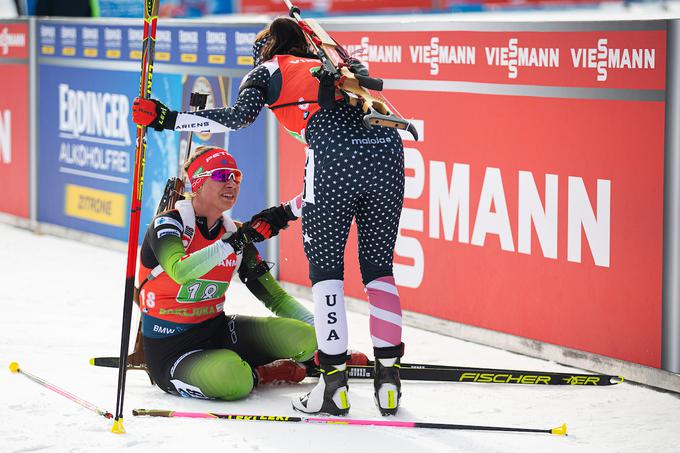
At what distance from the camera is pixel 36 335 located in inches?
275

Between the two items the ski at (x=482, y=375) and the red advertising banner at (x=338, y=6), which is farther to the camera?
the red advertising banner at (x=338, y=6)

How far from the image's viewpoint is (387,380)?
5309 millimetres

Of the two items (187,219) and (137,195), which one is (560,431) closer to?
(187,219)

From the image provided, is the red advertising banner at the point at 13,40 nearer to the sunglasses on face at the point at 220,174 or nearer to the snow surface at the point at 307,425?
the snow surface at the point at 307,425

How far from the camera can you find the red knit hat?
18.4ft

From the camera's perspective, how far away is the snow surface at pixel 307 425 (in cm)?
487

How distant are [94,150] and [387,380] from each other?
5.50 metres

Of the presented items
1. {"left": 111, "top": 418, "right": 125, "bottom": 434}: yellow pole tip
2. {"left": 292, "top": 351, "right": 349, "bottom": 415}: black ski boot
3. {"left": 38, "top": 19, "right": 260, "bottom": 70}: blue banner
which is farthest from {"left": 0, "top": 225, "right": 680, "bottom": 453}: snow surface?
{"left": 38, "top": 19, "right": 260, "bottom": 70}: blue banner

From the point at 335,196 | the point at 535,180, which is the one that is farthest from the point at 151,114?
the point at 535,180

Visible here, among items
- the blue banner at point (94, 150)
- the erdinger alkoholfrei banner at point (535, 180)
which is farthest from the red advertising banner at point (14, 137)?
the erdinger alkoholfrei banner at point (535, 180)

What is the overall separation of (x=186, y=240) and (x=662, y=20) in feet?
7.98

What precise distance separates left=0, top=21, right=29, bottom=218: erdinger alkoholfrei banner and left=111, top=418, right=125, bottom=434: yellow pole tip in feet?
20.8

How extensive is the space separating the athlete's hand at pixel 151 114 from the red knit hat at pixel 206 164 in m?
0.47

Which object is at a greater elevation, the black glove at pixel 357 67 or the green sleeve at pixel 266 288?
the black glove at pixel 357 67
